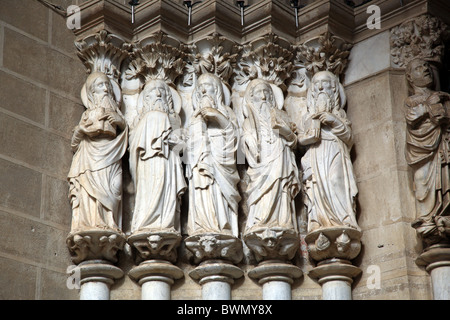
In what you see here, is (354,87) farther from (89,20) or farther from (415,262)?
(89,20)

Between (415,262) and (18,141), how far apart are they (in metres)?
3.04

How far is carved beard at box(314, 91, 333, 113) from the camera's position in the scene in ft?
28.6

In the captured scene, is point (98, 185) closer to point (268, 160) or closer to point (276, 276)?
point (268, 160)

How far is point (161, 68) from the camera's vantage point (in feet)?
29.5

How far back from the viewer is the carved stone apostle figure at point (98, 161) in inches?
327

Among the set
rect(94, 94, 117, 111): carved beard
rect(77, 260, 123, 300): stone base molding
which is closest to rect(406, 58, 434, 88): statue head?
rect(94, 94, 117, 111): carved beard

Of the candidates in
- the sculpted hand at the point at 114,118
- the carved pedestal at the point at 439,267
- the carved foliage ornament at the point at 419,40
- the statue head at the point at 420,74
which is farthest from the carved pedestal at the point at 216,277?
the carved foliage ornament at the point at 419,40

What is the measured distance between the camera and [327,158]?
28.0 feet

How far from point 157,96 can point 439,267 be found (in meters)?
2.47

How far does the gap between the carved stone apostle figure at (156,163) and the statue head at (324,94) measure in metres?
1.05

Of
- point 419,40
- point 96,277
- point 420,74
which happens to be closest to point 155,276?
point 96,277

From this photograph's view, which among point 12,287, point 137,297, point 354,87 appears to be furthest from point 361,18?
point 12,287

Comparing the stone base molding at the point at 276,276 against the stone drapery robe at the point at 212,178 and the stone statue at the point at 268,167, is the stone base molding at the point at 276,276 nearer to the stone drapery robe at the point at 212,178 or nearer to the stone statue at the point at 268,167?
the stone statue at the point at 268,167
